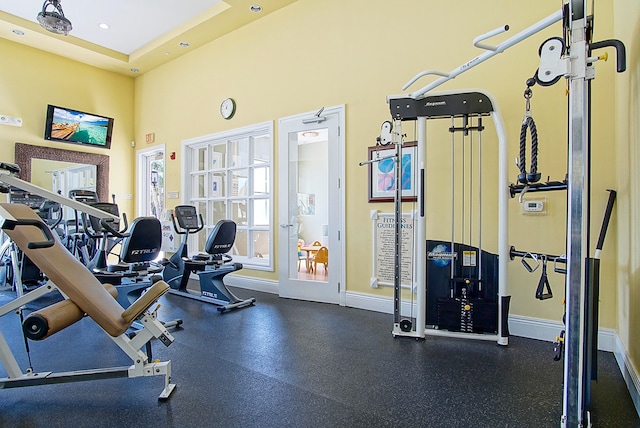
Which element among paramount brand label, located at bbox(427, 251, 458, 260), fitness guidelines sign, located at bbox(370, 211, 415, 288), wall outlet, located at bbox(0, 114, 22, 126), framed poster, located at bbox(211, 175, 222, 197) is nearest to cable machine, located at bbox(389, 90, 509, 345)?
paramount brand label, located at bbox(427, 251, 458, 260)

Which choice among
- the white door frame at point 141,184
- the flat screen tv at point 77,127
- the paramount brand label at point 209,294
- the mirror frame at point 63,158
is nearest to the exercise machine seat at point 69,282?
the paramount brand label at point 209,294

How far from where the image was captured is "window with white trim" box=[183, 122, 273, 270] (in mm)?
5141

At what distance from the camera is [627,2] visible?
239 cm

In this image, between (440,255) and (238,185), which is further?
(238,185)

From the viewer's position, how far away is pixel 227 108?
17.9 ft

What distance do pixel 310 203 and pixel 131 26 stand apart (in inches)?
153

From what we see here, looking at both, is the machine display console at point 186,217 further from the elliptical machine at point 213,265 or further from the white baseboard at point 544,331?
the white baseboard at point 544,331

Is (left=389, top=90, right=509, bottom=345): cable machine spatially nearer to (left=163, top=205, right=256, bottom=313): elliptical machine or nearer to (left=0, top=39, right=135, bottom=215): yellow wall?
(left=163, top=205, right=256, bottom=313): elliptical machine

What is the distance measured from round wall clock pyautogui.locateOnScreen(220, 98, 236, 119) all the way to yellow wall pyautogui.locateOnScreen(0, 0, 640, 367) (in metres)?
0.11

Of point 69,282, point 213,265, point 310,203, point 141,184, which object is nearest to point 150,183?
point 141,184

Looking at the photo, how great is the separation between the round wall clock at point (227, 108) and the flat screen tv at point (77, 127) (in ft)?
8.84

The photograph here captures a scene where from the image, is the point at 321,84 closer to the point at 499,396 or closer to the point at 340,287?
the point at 340,287

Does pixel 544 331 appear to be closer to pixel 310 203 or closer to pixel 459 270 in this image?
pixel 459 270

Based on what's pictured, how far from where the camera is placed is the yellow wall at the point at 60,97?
18.5 ft
